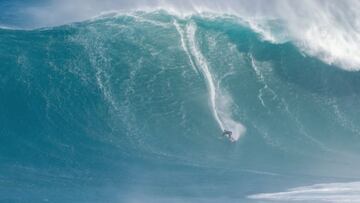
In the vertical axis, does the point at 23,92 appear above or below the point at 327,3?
below

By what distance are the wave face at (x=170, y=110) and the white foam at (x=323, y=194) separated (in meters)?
0.06

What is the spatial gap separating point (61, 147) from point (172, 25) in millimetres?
4825

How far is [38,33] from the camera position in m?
10.6

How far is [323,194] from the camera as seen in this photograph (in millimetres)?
10461

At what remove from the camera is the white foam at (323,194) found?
1024 centimetres

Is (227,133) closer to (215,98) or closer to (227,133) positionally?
(227,133)

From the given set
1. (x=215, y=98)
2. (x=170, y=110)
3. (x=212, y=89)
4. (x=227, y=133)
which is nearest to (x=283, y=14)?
(x=212, y=89)

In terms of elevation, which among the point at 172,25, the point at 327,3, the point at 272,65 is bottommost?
the point at 272,65

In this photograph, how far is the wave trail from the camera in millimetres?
10047

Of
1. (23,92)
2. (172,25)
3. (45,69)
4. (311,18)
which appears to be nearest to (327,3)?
(311,18)

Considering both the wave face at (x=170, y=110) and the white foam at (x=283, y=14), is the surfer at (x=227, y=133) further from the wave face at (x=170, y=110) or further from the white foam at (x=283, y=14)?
the white foam at (x=283, y=14)

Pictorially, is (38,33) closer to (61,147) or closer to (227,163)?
(61,147)

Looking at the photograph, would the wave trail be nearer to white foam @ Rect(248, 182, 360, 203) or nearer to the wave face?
the wave face

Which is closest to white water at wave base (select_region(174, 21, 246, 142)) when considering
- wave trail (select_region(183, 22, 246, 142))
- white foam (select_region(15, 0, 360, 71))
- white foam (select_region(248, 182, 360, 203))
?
wave trail (select_region(183, 22, 246, 142))
